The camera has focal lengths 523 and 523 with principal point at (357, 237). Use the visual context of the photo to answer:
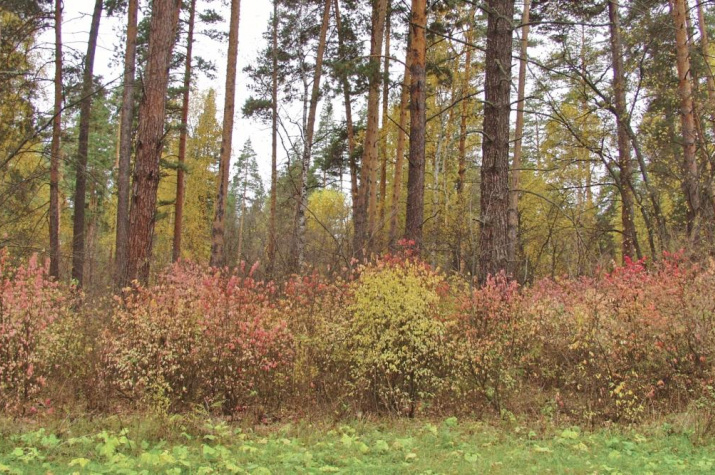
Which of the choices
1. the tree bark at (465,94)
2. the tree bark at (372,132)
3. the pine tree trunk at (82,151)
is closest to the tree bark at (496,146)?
the tree bark at (372,132)

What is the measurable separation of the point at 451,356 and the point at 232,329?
2.55m

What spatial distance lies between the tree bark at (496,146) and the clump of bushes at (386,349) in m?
0.73

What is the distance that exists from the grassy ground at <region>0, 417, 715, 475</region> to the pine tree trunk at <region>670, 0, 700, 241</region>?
6.95m

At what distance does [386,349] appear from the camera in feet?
19.7

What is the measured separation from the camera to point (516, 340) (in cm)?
623

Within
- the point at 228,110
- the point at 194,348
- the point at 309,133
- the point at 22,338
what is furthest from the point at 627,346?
the point at 309,133

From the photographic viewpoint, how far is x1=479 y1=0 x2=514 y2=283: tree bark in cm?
715

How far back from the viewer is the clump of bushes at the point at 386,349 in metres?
5.73

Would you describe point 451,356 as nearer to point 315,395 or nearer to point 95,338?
point 315,395

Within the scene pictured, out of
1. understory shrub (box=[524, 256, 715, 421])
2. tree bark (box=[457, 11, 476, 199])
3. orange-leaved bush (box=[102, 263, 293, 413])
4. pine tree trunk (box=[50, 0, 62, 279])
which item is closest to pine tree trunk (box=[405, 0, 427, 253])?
understory shrub (box=[524, 256, 715, 421])

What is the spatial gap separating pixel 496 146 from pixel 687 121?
6.03m

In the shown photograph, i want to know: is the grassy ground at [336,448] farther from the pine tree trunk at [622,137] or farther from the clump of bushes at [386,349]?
the pine tree trunk at [622,137]

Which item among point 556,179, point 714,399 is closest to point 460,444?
point 714,399

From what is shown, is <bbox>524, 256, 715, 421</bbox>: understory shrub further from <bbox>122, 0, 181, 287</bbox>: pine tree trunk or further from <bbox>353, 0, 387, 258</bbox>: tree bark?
<bbox>353, 0, 387, 258</bbox>: tree bark
